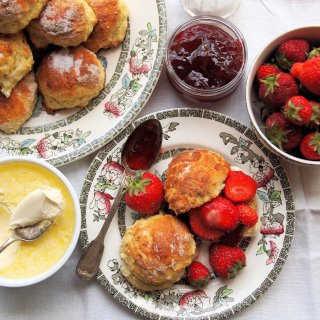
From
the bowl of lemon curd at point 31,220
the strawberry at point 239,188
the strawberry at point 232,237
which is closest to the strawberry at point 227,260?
the strawberry at point 232,237

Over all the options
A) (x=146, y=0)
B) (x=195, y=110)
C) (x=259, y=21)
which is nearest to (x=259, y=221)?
(x=195, y=110)

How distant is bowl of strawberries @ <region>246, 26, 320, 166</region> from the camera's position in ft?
5.57

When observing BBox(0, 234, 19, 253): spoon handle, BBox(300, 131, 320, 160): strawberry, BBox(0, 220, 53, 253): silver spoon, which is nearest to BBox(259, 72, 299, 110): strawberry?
BBox(300, 131, 320, 160): strawberry

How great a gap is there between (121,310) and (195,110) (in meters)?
0.75

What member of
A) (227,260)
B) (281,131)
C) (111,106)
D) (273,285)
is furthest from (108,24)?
(273,285)

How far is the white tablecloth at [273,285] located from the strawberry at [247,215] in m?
0.24

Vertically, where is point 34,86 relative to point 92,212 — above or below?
above

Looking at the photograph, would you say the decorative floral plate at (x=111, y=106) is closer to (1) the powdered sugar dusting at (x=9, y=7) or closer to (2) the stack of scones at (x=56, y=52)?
(2) the stack of scones at (x=56, y=52)

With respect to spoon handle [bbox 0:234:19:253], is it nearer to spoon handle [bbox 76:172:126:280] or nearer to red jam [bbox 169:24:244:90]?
spoon handle [bbox 76:172:126:280]

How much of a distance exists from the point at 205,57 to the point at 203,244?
25.6 inches

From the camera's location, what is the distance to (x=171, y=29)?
201 cm

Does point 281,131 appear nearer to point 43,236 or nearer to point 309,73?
point 309,73

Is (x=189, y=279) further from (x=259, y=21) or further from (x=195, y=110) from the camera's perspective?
(x=259, y=21)

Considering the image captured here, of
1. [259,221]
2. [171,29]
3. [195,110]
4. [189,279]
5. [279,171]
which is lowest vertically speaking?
[189,279]
